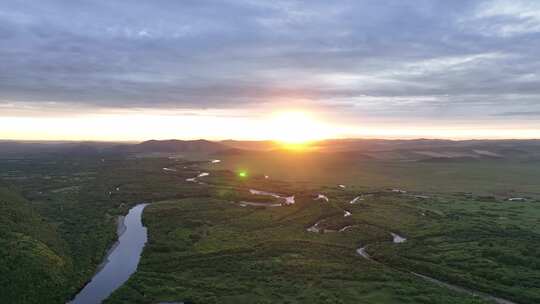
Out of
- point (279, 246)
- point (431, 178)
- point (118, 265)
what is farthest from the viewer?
point (431, 178)

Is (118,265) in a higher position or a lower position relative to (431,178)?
lower

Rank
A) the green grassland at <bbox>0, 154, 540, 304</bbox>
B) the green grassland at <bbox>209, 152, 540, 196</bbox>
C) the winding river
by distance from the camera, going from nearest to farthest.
→ the green grassland at <bbox>0, 154, 540, 304</bbox>, the winding river, the green grassland at <bbox>209, 152, 540, 196</bbox>

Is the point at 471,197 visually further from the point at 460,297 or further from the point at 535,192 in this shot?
the point at 460,297

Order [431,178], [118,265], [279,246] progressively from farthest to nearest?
[431,178]
[279,246]
[118,265]

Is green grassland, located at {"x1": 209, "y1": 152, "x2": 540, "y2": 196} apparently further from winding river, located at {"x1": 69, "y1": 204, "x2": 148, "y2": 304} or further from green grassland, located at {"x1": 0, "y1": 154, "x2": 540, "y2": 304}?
winding river, located at {"x1": 69, "y1": 204, "x2": 148, "y2": 304}

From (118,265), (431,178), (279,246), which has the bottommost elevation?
(118,265)

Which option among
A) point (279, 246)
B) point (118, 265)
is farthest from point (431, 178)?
→ point (118, 265)

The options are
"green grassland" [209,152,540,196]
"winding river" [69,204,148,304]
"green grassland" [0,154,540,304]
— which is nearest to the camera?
"green grassland" [0,154,540,304]

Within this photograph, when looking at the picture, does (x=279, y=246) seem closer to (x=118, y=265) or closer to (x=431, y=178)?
(x=118, y=265)

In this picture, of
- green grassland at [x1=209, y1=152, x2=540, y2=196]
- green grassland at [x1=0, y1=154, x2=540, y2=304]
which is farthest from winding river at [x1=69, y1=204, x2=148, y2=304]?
green grassland at [x1=209, y1=152, x2=540, y2=196]

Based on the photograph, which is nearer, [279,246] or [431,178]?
[279,246]
